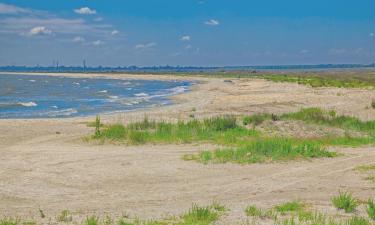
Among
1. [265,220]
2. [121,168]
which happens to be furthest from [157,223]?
[121,168]

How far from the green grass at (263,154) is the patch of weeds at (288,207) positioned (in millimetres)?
5284

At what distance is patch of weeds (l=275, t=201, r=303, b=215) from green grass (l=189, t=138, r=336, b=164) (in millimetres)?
5284

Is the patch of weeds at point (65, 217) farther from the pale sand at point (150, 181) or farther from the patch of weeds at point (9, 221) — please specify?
the patch of weeds at point (9, 221)

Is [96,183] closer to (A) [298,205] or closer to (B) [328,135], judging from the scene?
(A) [298,205]

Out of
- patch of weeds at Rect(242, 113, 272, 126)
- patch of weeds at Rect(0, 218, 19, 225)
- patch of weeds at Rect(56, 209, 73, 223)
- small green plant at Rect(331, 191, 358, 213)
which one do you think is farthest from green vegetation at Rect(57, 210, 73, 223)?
patch of weeds at Rect(242, 113, 272, 126)

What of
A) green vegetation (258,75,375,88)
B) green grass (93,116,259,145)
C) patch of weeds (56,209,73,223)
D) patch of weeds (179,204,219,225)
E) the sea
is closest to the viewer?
patch of weeds (179,204,219,225)

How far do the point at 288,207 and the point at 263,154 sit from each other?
615cm

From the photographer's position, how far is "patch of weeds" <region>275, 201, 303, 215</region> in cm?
1127

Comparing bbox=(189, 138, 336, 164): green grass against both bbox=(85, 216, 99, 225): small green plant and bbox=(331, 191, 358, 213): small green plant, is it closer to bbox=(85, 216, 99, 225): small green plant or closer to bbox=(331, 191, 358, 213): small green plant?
bbox=(331, 191, 358, 213): small green plant

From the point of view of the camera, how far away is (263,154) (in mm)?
17500

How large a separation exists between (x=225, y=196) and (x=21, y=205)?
14.8 ft

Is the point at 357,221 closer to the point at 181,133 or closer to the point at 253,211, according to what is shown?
the point at 253,211

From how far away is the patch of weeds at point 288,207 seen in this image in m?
11.3


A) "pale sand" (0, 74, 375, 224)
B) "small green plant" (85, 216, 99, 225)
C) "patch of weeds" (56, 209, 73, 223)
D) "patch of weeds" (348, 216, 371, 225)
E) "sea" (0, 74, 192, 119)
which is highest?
"patch of weeds" (348, 216, 371, 225)
